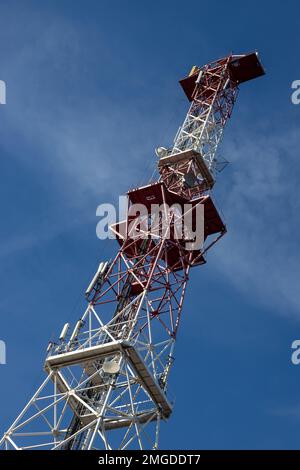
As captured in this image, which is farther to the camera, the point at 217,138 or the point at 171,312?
the point at 217,138

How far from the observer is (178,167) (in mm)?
71250

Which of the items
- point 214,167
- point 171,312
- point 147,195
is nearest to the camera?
point 171,312

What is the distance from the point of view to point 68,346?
5675 cm

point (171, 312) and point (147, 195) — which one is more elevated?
point (147, 195)

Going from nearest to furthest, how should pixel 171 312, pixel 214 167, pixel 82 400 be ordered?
pixel 82 400 → pixel 171 312 → pixel 214 167

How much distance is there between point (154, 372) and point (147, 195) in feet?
54.9

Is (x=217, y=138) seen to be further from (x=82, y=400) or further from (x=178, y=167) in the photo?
(x=82, y=400)

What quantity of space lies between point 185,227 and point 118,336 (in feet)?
44.4
